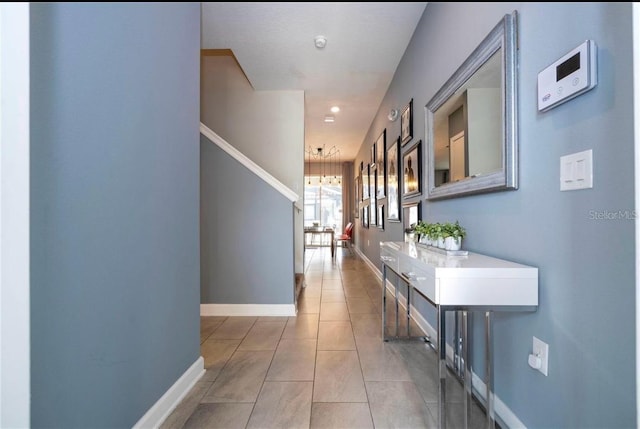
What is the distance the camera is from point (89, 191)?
100cm

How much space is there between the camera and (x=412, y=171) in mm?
2848

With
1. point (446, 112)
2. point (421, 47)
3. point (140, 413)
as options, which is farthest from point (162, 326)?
point (421, 47)

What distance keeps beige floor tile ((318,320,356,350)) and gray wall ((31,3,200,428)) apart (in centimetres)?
104

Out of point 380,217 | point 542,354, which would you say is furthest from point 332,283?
point 542,354

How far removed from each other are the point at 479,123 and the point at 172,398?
2216 millimetres

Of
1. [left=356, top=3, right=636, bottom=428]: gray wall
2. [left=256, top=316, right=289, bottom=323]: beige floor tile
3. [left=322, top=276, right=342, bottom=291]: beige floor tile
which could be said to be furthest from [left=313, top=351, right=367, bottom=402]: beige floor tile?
[left=322, top=276, right=342, bottom=291]: beige floor tile

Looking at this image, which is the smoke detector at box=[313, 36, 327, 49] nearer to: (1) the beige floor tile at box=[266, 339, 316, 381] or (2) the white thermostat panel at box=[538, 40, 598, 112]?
(2) the white thermostat panel at box=[538, 40, 598, 112]

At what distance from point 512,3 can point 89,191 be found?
1.93 m

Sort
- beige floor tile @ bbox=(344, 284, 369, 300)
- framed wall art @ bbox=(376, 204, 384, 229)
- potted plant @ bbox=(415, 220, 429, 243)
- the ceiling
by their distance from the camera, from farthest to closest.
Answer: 1. framed wall art @ bbox=(376, 204, 384, 229)
2. beige floor tile @ bbox=(344, 284, 369, 300)
3. the ceiling
4. potted plant @ bbox=(415, 220, 429, 243)

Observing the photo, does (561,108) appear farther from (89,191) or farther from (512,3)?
(89,191)

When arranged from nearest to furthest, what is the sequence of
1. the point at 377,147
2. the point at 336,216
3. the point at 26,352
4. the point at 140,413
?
the point at 26,352, the point at 140,413, the point at 377,147, the point at 336,216

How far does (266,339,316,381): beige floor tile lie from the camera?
183 centimetres

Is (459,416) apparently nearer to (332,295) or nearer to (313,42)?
(332,295)

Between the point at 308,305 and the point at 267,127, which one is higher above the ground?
the point at 267,127
